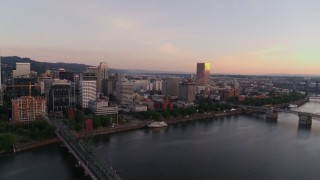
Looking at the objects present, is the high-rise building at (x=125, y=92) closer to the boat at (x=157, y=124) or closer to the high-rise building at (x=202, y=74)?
the boat at (x=157, y=124)

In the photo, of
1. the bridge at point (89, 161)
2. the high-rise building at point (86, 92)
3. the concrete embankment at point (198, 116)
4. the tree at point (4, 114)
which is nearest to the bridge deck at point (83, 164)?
the bridge at point (89, 161)

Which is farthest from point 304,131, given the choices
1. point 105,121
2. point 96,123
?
point 96,123

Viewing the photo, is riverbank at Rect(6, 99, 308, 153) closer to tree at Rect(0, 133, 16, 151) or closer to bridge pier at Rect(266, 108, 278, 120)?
tree at Rect(0, 133, 16, 151)

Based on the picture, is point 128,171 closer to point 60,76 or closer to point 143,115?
point 143,115

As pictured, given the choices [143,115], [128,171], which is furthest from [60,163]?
[143,115]

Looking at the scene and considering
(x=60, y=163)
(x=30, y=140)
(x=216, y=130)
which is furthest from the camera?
(x=216, y=130)
